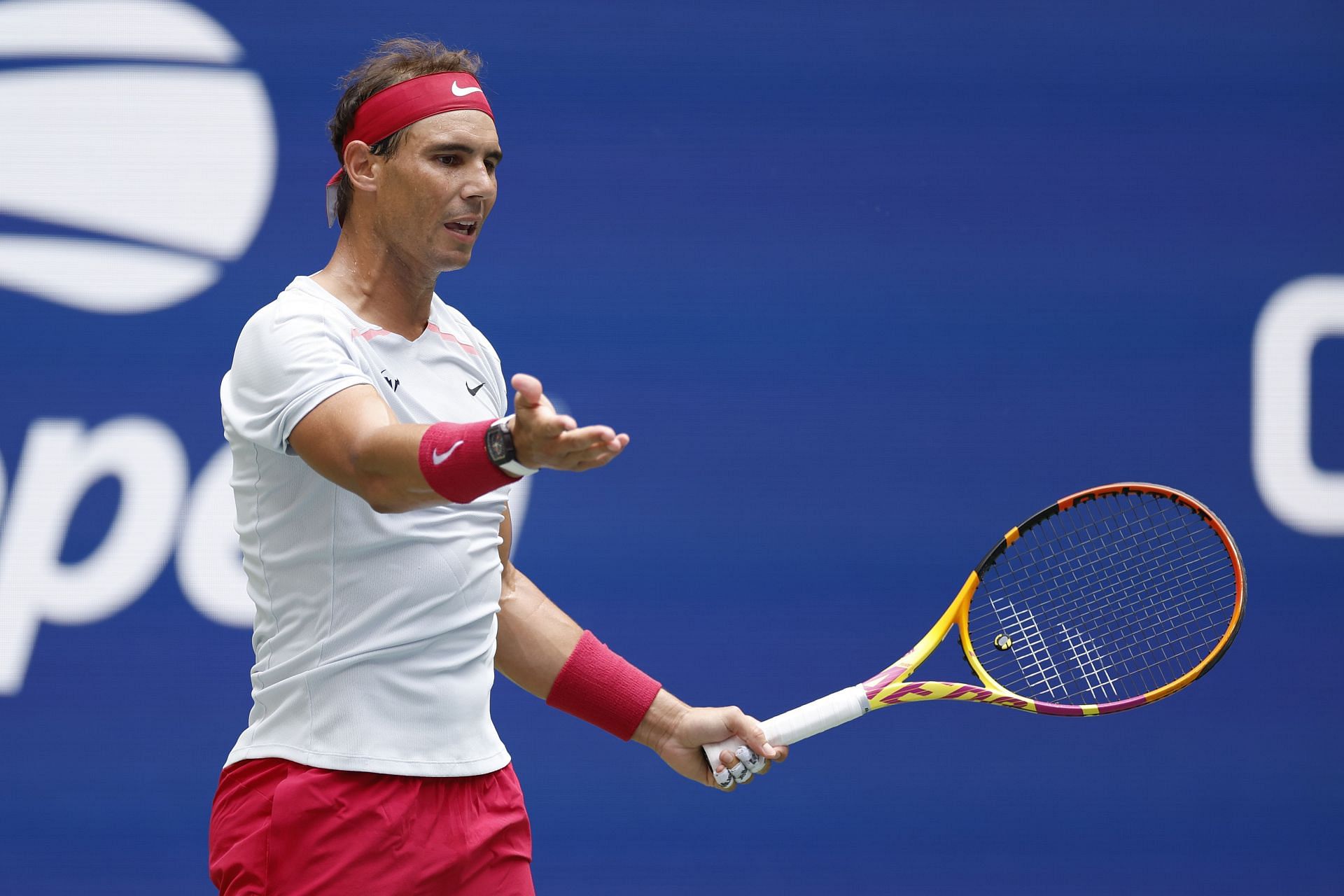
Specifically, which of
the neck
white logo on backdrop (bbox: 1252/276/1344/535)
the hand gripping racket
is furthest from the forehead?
white logo on backdrop (bbox: 1252/276/1344/535)

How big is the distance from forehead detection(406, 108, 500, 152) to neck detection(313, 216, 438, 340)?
0.16 m

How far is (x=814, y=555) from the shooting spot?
3658mm

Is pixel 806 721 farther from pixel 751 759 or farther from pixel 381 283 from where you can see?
pixel 381 283

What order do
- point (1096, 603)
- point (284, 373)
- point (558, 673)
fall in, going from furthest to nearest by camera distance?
point (1096, 603) → point (558, 673) → point (284, 373)

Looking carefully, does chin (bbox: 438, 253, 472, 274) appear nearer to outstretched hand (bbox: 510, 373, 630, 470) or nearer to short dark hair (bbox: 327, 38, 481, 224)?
short dark hair (bbox: 327, 38, 481, 224)

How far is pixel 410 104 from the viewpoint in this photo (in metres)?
2.18

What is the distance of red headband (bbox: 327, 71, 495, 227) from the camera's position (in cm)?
218

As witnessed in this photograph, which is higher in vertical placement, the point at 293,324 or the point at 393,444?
the point at 293,324

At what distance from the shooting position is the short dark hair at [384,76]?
2215 millimetres

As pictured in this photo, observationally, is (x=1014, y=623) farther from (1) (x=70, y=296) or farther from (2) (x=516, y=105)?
(1) (x=70, y=296)

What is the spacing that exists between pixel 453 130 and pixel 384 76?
16cm

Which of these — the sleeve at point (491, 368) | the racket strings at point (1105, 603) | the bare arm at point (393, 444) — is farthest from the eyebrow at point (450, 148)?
the racket strings at point (1105, 603)

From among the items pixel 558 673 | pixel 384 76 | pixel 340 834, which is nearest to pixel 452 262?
pixel 384 76

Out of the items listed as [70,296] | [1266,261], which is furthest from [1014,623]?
[70,296]
